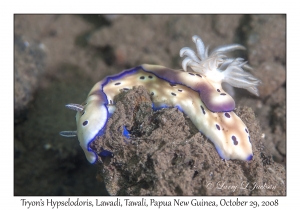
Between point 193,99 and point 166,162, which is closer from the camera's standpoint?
point 166,162

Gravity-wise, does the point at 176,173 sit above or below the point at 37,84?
below

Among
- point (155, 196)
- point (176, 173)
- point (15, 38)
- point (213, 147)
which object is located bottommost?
point (155, 196)

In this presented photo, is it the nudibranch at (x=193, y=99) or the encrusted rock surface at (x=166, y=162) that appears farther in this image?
the nudibranch at (x=193, y=99)

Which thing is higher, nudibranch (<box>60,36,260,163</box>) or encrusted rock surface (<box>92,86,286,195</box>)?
nudibranch (<box>60,36,260,163</box>)

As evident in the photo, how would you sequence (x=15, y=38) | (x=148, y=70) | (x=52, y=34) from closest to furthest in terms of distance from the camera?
(x=148, y=70)
(x=15, y=38)
(x=52, y=34)

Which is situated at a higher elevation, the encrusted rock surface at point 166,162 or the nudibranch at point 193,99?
the nudibranch at point 193,99

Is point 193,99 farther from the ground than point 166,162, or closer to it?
farther from the ground

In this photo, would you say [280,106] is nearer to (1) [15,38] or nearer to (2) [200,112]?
(2) [200,112]
